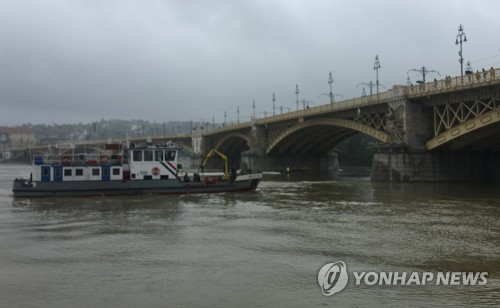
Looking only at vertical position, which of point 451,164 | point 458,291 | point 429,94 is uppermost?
point 429,94

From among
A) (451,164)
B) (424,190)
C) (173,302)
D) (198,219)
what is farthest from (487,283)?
(451,164)

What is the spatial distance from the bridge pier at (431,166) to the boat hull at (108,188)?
19299mm

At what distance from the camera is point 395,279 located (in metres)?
14.0

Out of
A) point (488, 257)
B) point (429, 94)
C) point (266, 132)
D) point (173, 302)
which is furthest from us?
point (266, 132)

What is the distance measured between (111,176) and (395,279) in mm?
33426

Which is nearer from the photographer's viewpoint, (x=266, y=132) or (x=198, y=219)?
(x=198, y=219)

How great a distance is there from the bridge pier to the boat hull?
19299 millimetres

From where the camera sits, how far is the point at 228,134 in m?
116

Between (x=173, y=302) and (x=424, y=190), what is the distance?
36.5 m

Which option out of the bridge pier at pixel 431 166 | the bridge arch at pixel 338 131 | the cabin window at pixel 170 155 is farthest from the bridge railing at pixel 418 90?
the cabin window at pixel 170 155

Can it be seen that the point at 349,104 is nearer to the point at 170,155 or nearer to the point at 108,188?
the point at 170,155

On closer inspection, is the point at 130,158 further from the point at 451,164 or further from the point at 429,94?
the point at 451,164

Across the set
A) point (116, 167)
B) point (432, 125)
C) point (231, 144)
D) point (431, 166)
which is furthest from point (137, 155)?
point (231, 144)

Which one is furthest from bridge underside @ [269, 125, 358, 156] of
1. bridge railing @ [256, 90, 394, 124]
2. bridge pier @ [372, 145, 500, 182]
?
bridge pier @ [372, 145, 500, 182]
